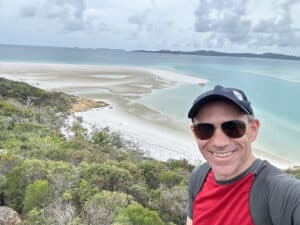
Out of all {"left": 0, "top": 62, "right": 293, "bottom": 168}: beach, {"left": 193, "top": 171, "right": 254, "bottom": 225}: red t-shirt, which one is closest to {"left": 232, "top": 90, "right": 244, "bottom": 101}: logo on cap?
{"left": 193, "top": 171, "right": 254, "bottom": 225}: red t-shirt

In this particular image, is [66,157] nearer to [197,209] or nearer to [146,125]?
[197,209]

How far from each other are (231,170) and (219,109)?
32cm

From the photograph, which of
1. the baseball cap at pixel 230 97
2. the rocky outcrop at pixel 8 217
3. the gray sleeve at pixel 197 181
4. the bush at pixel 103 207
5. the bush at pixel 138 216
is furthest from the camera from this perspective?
the bush at pixel 103 207

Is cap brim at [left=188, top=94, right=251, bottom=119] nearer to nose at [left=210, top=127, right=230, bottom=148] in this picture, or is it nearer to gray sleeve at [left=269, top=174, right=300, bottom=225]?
nose at [left=210, top=127, right=230, bottom=148]

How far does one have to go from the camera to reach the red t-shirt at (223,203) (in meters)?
1.91

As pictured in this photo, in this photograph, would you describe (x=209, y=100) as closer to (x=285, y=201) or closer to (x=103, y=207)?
(x=285, y=201)

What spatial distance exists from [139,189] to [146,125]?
24.6m

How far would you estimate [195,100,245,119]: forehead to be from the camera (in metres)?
2.05

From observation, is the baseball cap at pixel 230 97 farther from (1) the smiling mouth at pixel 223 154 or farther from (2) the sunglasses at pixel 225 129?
(1) the smiling mouth at pixel 223 154

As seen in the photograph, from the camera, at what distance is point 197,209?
7.35 ft

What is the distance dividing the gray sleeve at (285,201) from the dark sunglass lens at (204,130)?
47 centimetres

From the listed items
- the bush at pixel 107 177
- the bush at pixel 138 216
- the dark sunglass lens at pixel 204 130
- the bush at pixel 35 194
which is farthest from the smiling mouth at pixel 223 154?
the bush at pixel 107 177

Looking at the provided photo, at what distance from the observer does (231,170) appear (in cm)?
203

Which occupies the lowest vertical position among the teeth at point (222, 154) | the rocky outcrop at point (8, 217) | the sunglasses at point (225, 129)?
the rocky outcrop at point (8, 217)
